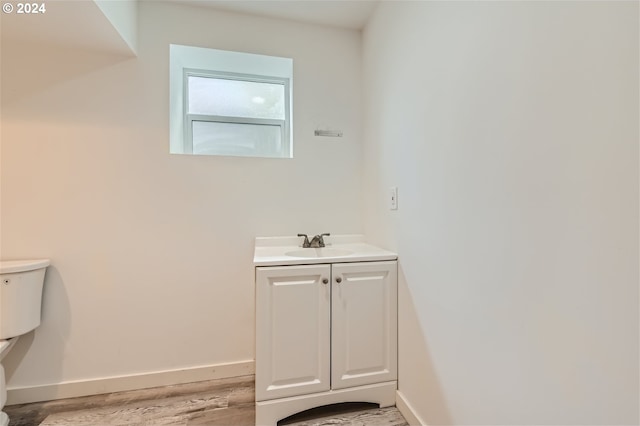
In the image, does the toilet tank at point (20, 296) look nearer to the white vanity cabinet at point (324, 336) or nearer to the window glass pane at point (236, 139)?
the window glass pane at point (236, 139)

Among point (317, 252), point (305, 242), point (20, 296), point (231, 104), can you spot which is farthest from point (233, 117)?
point (20, 296)

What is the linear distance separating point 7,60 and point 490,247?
2.63 m

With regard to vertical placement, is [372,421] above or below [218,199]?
below

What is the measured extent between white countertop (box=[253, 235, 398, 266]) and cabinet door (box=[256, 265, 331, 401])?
38mm

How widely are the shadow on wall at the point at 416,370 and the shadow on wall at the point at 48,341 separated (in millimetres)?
1958

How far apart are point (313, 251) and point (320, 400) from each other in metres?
0.83

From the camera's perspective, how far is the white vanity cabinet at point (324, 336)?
1392mm

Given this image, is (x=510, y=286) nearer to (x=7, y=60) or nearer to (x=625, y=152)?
(x=625, y=152)

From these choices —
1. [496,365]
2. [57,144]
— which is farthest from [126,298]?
[496,365]

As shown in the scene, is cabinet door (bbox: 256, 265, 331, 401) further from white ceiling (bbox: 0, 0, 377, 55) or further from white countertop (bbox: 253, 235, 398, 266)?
white ceiling (bbox: 0, 0, 377, 55)

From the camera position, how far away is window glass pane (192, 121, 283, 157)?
6.68 feet

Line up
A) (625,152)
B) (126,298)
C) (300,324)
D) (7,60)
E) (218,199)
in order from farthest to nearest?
(218,199)
(126,298)
(7,60)
(300,324)
(625,152)

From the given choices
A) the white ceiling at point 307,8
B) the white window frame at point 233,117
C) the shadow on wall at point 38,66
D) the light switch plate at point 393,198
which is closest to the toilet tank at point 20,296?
the shadow on wall at point 38,66

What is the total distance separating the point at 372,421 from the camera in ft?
4.79
